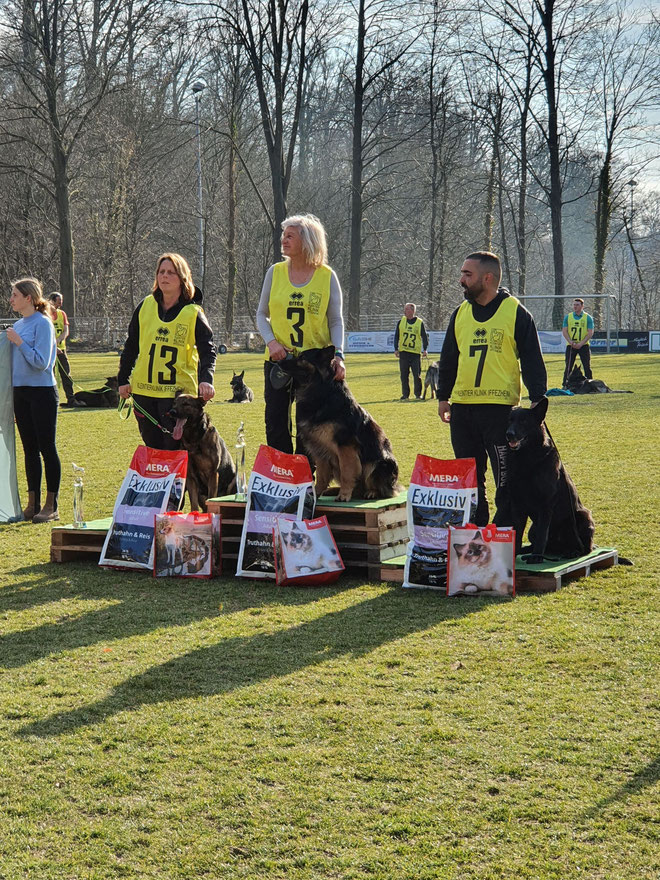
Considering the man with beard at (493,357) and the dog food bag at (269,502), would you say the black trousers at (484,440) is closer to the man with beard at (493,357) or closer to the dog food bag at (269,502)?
the man with beard at (493,357)

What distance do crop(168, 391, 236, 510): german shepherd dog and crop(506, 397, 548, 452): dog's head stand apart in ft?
6.62

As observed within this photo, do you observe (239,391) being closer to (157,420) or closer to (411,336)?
(411,336)

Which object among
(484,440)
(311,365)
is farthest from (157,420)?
(484,440)

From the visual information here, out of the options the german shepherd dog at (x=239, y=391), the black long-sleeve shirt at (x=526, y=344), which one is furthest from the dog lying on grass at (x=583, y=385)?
the black long-sleeve shirt at (x=526, y=344)

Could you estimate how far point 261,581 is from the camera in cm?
528

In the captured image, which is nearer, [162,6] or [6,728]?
[6,728]

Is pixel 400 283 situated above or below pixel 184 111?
below

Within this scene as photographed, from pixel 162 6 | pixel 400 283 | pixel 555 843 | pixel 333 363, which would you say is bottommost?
pixel 555 843

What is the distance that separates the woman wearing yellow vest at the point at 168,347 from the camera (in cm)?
571

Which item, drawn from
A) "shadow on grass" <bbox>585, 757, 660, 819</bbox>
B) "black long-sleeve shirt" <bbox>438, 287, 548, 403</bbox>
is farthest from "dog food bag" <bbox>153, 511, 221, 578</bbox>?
"shadow on grass" <bbox>585, 757, 660, 819</bbox>

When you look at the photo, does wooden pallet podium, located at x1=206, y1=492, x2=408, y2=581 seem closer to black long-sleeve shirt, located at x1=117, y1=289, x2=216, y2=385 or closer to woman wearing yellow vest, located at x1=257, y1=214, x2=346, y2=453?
woman wearing yellow vest, located at x1=257, y1=214, x2=346, y2=453

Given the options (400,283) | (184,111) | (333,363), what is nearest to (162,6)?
(184,111)

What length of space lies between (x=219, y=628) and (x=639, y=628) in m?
2.00

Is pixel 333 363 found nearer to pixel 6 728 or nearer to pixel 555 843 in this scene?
pixel 6 728
